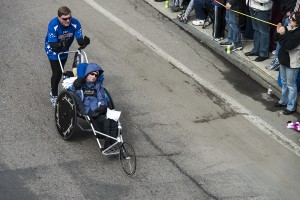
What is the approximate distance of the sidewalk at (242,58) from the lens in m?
12.2

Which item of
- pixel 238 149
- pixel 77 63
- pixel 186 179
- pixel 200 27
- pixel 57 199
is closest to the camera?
pixel 57 199

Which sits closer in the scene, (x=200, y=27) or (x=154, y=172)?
(x=154, y=172)

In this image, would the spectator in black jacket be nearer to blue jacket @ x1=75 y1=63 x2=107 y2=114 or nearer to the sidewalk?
the sidewalk

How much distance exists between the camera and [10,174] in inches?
→ 365

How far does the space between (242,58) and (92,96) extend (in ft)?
14.1

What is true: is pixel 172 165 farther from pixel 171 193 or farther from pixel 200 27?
pixel 200 27

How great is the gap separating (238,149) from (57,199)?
311cm

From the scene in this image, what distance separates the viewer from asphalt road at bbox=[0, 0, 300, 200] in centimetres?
921

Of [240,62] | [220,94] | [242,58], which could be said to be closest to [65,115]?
[220,94]

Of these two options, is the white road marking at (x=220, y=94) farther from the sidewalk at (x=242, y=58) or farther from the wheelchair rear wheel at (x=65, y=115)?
the wheelchair rear wheel at (x=65, y=115)

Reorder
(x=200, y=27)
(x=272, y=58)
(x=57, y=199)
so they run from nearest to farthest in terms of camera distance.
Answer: (x=57, y=199) → (x=272, y=58) → (x=200, y=27)

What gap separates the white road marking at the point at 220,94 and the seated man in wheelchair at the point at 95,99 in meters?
2.72

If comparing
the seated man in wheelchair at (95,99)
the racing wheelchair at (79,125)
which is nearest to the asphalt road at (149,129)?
the racing wheelchair at (79,125)

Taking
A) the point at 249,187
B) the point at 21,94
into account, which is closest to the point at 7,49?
the point at 21,94
